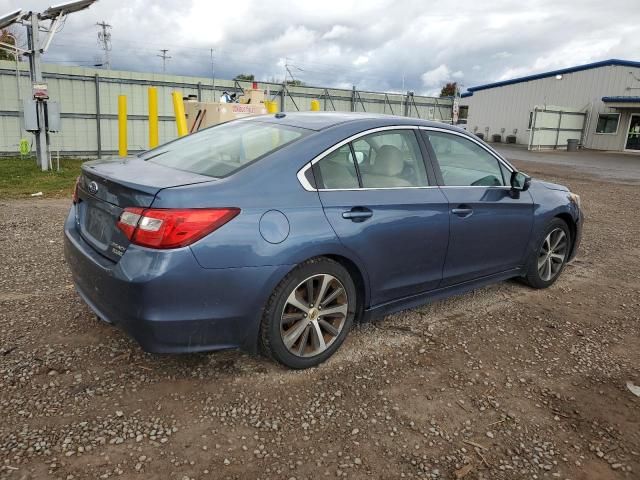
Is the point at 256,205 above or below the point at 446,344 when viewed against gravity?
above

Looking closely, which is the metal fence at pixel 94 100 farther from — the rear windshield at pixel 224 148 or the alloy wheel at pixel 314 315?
the alloy wheel at pixel 314 315

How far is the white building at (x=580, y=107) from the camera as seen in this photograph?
A: 96.2 ft

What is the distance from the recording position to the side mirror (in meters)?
4.27

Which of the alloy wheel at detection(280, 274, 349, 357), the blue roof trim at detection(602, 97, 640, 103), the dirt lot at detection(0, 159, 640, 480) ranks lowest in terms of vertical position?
the dirt lot at detection(0, 159, 640, 480)

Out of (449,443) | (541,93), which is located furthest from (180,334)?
(541,93)

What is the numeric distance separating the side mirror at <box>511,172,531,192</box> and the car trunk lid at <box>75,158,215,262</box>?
8.51 feet

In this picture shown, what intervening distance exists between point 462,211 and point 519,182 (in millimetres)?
820

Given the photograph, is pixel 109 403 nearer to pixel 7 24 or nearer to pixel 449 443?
pixel 449 443

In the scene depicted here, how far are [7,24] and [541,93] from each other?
3173 centimetres

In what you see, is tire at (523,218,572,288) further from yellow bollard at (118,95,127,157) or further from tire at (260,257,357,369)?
yellow bollard at (118,95,127,157)

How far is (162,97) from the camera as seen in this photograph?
16391 mm

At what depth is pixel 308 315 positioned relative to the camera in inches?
123

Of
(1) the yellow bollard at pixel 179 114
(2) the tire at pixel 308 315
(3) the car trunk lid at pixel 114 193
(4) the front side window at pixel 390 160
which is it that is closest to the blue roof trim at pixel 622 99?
(1) the yellow bollard at pixel 179 114

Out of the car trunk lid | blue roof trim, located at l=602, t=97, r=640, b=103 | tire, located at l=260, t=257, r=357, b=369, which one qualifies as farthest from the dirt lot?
blue roof trim, located at l=602, t=97, r=640, b=103
